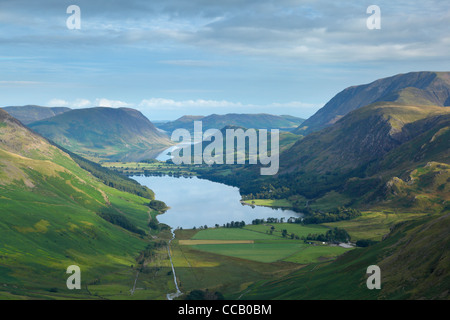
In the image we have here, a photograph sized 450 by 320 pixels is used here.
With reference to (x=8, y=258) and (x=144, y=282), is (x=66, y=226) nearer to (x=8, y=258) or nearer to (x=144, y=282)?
(x=8, y=258)

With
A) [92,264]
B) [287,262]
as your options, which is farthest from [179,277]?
[287,262]

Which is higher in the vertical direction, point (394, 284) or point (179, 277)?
point (394, 284)

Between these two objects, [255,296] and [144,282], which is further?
[144,282]
